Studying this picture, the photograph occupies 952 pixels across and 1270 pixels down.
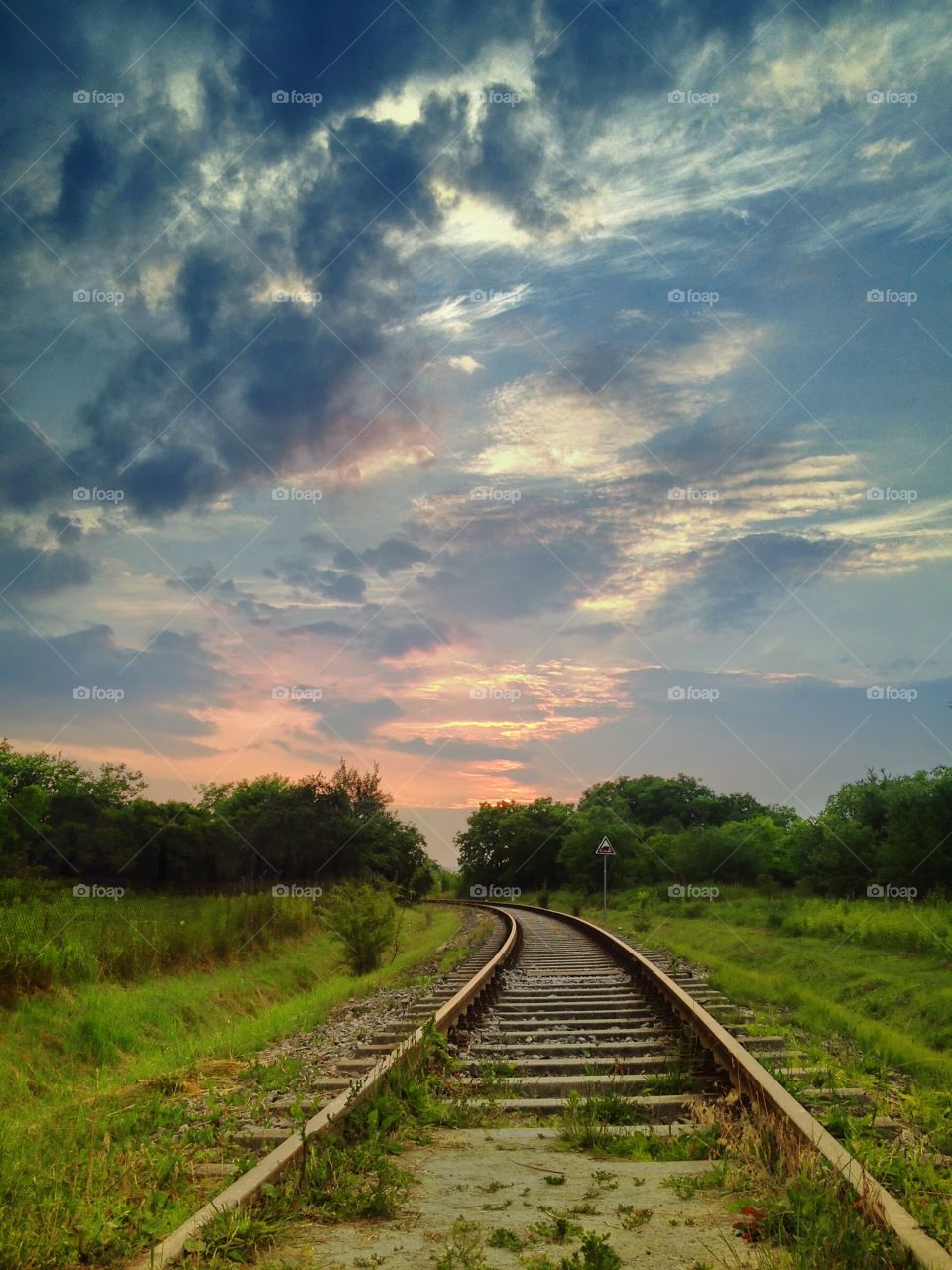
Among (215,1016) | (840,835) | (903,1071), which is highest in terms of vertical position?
(840,835)

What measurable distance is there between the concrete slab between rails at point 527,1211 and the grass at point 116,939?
792 centimetres

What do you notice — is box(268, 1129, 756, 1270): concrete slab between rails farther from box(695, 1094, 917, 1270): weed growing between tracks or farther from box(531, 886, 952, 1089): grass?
box(531, 886, 952, 1089): grass

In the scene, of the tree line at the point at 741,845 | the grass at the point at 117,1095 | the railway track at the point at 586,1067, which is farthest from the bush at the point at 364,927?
the tree line at the point at 741,845

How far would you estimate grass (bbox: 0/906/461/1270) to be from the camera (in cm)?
354

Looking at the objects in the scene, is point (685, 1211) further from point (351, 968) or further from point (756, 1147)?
point (351, 968)

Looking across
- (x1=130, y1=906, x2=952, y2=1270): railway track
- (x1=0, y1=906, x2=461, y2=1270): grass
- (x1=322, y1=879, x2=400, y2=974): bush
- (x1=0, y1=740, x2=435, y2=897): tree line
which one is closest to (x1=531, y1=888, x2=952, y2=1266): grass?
(x1=130, y1=906, x2=952, y2=1270): railway track

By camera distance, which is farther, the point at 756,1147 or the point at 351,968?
the point at 351,968

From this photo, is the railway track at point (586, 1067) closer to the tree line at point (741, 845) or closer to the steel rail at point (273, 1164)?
the steel rail at point (273, 1164)

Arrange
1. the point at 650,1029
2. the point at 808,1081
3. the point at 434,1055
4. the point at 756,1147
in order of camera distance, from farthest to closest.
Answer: the point at 650,1029, the point at 434,1055, the point at 808,1081, the point at 756,1147

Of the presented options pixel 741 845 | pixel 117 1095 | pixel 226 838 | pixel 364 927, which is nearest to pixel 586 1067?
pixel 117 1095

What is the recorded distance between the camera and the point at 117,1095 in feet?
21.2

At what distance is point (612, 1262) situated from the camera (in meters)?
3.19

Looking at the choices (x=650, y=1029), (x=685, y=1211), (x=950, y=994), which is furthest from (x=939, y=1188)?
(x=950, y=994)

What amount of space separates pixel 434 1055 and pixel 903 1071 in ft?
11.7
